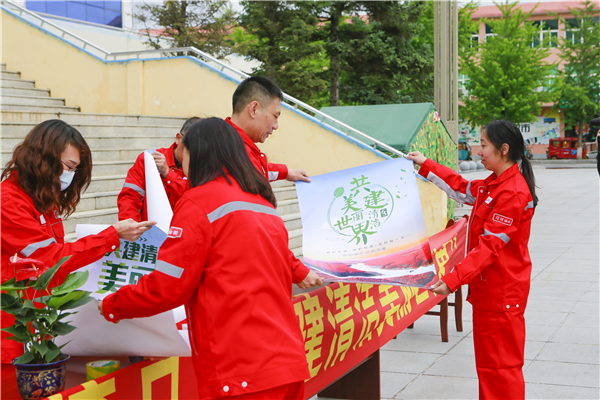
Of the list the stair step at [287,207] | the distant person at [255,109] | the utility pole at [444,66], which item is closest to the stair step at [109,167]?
the stair step at [287,207]

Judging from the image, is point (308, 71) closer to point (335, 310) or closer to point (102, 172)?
point (102, 172)

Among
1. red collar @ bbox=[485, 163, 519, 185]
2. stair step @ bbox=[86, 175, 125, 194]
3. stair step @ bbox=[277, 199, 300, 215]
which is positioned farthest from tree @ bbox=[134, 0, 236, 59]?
red collar @ bbox=[485, 163, 519, 185]

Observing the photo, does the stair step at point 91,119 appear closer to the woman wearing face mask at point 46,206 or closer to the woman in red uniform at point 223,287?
the woman wearing face mask at point 46,206

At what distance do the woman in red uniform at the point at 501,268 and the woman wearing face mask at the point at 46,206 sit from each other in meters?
1.86

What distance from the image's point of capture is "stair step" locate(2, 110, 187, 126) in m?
7.41

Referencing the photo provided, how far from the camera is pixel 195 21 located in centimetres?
1962

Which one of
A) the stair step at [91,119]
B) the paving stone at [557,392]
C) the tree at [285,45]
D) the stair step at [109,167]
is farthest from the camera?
the tree at [285,45]

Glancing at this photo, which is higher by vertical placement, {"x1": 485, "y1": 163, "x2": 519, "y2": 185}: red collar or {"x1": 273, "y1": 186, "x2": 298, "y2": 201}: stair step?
{"x1": 485, "y1": 163, "x2": 519, "y2": 185}: red collar

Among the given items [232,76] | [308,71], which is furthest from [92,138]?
[308,71]

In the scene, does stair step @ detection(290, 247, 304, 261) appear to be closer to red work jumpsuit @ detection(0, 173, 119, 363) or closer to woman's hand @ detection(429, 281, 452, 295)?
woman's hand @ detection(429, 281, 452, 295)

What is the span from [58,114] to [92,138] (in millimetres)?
666

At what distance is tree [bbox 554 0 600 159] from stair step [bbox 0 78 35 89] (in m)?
35.0

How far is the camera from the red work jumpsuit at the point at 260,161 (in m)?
3.16

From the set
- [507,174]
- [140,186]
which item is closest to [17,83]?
[140,186]
